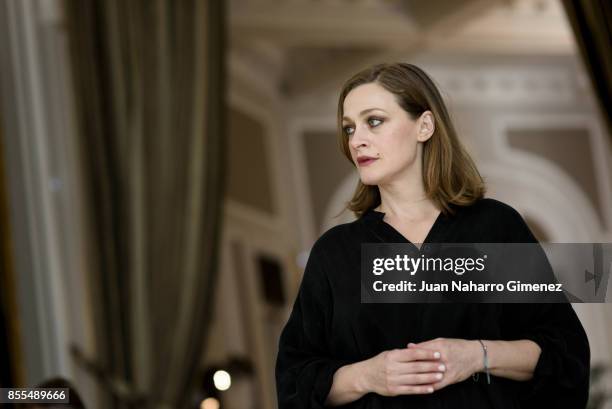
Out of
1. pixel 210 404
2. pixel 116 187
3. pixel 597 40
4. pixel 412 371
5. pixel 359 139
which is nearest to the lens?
pixel 412 371

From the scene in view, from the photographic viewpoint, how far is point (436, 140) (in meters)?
1.35

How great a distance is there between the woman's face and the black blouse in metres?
0.09

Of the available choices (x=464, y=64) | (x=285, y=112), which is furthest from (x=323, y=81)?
(x=464, y=64)

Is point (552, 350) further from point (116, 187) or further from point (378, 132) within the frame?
point (116, 187)

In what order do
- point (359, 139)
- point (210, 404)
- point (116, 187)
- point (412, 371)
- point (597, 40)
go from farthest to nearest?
point (116, 187) → point (210, 404) → point (597, 40) → point (359, 139) → point (412, 371)

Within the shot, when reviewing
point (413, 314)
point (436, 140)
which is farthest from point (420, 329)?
point (436, 140)

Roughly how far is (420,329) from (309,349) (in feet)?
0.57

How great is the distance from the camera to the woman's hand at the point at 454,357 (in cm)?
122

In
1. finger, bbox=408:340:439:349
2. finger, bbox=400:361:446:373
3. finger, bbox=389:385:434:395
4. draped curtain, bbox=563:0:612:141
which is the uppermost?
draped curtain, bbox=563:0:612:141

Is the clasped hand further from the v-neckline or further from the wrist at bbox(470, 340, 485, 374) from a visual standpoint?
the v-neckline

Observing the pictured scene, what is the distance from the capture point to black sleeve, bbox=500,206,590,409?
1.28m

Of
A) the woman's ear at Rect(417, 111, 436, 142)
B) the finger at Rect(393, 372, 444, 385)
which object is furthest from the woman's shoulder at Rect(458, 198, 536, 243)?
the finger at Rect(393, 372, 444, 385)

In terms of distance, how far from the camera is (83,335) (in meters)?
4.66

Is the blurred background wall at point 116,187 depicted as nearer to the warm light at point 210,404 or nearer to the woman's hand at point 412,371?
the warm light at point 210,404
